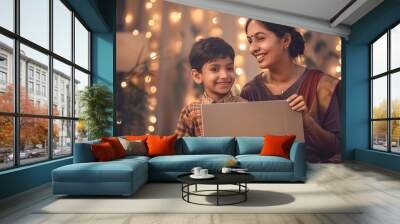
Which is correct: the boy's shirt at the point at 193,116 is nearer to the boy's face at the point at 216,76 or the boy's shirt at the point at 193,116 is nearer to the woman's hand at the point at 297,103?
the boy's face at the point at 216,76

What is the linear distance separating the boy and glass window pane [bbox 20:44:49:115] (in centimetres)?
355

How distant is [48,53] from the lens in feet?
20.6

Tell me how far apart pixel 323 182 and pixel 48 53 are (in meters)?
4.94

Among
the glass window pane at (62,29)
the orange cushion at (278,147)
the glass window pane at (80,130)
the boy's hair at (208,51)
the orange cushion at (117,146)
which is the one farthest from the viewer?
the boy's hair at (208,51)

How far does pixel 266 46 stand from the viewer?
898 cm

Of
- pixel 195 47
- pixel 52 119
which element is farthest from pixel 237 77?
pixel 52 119

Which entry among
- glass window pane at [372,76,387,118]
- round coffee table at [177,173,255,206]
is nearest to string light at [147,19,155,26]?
round coffee table at [177,173,255,206]

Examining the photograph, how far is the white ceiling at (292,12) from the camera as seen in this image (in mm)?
7973

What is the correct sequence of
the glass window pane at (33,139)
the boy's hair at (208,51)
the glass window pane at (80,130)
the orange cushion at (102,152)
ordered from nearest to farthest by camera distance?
the glass window pane at (33,139)
the orange cushion at (102,152)
the glass window pane at (80,130)
the boy's hair at (208,51)

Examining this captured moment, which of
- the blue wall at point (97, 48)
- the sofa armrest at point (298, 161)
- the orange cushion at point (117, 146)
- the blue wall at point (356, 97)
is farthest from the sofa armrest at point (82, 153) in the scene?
the blue wall at point (356, 97)

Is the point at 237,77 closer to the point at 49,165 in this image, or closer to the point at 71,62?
the point at 71,62

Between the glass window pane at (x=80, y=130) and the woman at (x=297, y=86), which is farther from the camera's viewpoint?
the woman at (x=297, y=86)

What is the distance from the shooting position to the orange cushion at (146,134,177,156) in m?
6.66

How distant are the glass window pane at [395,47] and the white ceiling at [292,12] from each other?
2.39 ft
